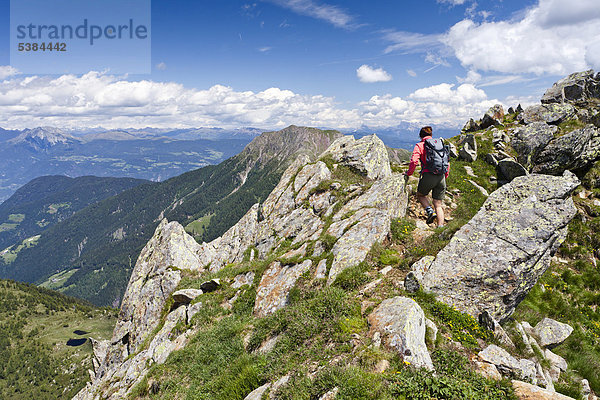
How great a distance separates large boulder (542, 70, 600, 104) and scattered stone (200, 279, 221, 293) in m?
49.9

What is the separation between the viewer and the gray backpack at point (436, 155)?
532 inches

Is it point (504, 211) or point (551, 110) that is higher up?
point (551, 110)

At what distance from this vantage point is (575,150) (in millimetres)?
21719

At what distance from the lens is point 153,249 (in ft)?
110

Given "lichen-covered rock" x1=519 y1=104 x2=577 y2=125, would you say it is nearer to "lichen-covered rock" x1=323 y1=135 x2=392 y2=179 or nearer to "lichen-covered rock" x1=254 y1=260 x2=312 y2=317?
"lichen-covered rock" x1=323 y1=135 x2=392 y2=179

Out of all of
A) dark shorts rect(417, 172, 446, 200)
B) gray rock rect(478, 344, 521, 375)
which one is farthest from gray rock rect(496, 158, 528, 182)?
gray rock rect(478, 344, 521, 375)

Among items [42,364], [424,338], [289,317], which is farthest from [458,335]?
[42,364]

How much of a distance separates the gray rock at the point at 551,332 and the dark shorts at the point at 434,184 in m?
6.89

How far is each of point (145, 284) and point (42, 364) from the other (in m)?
270

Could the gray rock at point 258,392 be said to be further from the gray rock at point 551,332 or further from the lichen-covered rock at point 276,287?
the gray rock at point 551,332

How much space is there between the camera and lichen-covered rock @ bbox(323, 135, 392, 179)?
28984 mm

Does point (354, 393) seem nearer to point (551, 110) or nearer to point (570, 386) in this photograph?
point (570, 386)

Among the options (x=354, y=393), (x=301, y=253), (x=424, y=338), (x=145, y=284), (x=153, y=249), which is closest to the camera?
(x=354, y=393)

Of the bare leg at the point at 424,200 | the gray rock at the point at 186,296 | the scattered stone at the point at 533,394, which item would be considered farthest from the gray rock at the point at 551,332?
the gray rock at the point at 186,296
